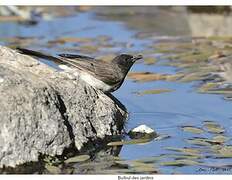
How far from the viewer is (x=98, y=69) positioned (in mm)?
7906

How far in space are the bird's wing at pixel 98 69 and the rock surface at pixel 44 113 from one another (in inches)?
17.9

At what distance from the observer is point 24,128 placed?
5922 mm

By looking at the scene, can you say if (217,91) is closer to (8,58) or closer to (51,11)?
(8,58)

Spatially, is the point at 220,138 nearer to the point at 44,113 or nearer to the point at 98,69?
the point at 98,69

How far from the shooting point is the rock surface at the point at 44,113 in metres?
5.87

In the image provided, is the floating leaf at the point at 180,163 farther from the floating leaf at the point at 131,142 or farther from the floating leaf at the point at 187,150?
the floating leaf at the point at 131,142

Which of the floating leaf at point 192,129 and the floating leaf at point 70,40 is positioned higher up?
the floating leaf at point 70,40

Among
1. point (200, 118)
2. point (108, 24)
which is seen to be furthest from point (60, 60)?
point (108, 24)

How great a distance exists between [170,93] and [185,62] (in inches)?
74.1

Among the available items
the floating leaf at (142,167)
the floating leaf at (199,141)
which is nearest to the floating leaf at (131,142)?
the floating leaf at (199,141)

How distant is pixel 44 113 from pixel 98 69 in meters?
1.89

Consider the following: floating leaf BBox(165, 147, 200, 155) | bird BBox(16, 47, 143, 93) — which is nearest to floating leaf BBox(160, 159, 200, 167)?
floating leaf BBox(165, 147, 200, 155)
